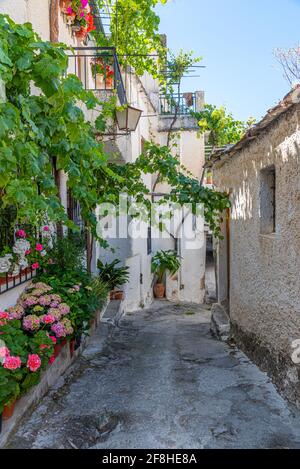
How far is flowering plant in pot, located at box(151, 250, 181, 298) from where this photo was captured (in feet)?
50.3

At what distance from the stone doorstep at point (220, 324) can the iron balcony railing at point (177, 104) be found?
29.5 ft

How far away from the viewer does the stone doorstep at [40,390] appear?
3.36 metres

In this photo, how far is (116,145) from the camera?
8.70m

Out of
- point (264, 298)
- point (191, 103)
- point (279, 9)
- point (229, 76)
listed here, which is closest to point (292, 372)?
point (264, 298)

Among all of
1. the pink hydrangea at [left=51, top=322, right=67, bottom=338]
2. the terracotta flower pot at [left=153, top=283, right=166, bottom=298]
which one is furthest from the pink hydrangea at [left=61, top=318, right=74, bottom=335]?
the terracotta flower pot at [left=153, top=283, right=166, bottom=298]

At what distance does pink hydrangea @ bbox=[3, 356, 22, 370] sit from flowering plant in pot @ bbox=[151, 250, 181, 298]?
477 inches

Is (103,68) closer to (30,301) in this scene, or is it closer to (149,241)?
(30,301)

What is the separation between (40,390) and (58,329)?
1.92ft

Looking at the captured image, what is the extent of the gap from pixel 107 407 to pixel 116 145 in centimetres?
562

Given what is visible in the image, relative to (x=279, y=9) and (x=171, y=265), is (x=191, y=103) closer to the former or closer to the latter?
(x=171, y=265)

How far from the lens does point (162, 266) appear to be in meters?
15.5

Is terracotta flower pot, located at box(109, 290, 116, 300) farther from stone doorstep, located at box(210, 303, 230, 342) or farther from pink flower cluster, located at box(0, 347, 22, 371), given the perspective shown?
pink flower cluster, located at box(0, 347, 22, 371)

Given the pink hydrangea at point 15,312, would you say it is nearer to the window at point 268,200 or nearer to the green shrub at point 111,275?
the window at point 268,200

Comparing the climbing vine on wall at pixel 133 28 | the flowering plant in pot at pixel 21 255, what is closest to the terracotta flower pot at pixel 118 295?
the climbing vine on wall at pixel 133 28
